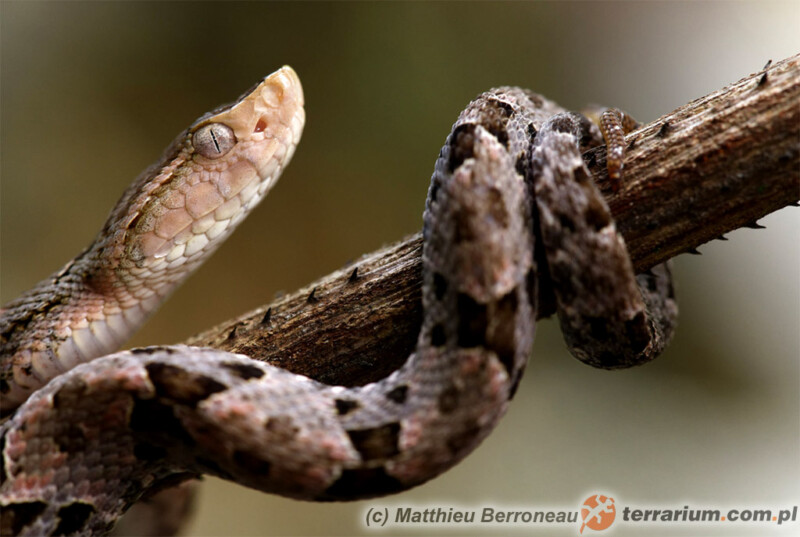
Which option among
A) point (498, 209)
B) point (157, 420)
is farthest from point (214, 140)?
point (498, 209)

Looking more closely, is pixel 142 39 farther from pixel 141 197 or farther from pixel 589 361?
pixel 589 361

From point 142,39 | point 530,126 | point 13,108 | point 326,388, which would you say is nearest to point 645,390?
point 530,126

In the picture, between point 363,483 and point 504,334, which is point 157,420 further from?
point 504,334

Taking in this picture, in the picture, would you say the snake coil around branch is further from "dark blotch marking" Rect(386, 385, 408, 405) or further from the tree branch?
the tree branch

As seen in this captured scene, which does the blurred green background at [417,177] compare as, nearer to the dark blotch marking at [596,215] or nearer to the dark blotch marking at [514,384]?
the dark blotch marking at [514,384]

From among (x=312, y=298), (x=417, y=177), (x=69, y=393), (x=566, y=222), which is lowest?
(x=69, y=393)
